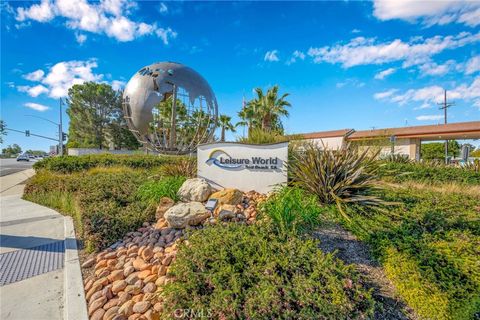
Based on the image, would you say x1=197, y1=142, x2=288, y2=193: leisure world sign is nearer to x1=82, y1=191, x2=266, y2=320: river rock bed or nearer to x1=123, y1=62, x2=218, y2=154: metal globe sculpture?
x1=82, y1=191, x2=266, y2=320: river rock bed

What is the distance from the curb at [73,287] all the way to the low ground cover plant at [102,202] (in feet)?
0.82

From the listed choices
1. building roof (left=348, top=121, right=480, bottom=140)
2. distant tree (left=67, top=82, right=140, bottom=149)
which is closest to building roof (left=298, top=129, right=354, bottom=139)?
building roof (left=348, top=121, right=480, bottom=140)

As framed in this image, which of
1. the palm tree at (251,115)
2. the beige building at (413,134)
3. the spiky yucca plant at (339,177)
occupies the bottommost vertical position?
the spiky yucca plant at (339,177)

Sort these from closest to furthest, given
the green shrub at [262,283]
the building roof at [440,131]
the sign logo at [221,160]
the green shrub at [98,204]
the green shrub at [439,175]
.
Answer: the green shrub at [262,283] < the green shrub at [98,204] < the sign logo at [221,160] < the green shrub at [439,175] < the building roof at [440,131]

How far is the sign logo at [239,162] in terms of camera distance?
5.65 meters

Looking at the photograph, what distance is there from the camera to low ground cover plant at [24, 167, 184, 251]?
4.02 m

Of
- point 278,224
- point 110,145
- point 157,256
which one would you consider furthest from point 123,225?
point 110,145

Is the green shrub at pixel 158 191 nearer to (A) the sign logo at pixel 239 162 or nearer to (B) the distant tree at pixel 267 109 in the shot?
(A) the sign logo at pixel 239 162

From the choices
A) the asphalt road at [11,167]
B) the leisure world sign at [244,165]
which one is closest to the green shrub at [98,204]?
the leisure world sign at [244,165]

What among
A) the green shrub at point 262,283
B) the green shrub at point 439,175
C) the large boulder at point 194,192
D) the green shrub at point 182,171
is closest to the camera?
the green shrub at point 262,283

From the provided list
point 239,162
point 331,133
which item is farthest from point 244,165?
point 331,133

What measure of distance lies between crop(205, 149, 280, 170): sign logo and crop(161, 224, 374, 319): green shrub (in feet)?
9.55

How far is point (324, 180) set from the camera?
473cm

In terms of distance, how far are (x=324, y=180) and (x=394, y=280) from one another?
2.28 meters
